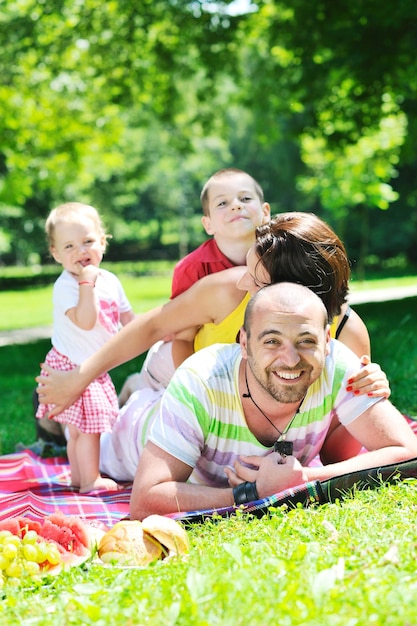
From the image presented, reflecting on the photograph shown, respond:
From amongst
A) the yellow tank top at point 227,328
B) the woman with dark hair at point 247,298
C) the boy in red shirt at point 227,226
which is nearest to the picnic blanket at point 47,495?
the woman with dark hair at point 247,298

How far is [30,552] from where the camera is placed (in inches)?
112

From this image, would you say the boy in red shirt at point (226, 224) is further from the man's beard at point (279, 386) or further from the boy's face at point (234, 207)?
the man's beard at point (279, 386)

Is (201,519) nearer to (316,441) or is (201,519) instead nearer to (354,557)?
(316,441)

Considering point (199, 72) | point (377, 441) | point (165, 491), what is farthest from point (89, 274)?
point (199, 72)

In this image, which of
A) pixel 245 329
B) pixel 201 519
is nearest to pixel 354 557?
pixel 201 519

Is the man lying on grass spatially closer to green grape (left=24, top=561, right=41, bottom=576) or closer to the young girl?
green grape (left=24, top=561, right=41, bottom=576)

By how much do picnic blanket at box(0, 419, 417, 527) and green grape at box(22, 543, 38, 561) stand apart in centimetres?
68

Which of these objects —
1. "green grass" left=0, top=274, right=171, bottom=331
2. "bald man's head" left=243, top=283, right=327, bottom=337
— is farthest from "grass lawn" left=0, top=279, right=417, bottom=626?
"green grass" left=0, top=274, right=171, bottom=331

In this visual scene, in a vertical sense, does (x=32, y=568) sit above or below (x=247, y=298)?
below

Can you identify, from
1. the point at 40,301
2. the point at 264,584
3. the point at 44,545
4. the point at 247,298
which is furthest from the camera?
the point at 40,301

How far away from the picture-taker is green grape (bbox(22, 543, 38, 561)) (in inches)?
112

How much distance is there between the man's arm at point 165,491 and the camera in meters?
3.43

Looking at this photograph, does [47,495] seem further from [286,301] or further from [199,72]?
[199,72]

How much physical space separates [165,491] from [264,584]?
46.4 inches
